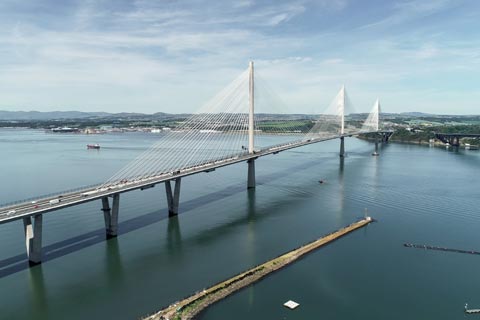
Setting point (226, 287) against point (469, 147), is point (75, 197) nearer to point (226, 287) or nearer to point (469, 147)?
point (226, 287)

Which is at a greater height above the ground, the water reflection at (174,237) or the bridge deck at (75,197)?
the bridge deck at (75,197)

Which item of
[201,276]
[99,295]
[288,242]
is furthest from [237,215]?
[99,295]

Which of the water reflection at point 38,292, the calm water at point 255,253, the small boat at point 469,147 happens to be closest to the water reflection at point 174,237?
the calm water at point 255,253

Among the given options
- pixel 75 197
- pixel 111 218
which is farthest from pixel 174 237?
pixel 75 197

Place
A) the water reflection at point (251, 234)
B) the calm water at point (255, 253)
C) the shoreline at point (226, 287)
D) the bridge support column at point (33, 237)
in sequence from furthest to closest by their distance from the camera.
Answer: the bridge support column at point (33, 237) → the water reflection at point (251, 234) → the calm water at point (255, 253) → the shoreline at point (226, 287)

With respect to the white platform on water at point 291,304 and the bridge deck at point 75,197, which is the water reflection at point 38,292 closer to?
the bridge deck at point 75,197

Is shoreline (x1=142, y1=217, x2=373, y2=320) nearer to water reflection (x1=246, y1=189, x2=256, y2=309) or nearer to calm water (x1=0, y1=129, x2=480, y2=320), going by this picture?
calm water (x1=0, y1=129, x2=480, y2=320)

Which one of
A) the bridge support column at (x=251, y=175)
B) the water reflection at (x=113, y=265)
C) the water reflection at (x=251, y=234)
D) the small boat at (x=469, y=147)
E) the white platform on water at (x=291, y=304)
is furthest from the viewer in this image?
the small boat at (x=469, y=147)
